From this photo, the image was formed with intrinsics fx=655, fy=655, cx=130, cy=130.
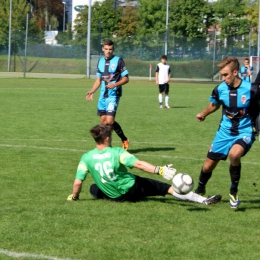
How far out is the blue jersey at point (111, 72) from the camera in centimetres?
1200

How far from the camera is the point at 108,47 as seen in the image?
11.5 metres

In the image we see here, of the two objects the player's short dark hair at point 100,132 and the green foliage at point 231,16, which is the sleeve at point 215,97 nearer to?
the player's short dark hair at point 100,132

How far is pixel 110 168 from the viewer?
709 centimetres

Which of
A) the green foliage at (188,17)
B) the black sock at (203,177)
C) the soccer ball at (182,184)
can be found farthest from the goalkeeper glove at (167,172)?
the green foliage at (188,17)

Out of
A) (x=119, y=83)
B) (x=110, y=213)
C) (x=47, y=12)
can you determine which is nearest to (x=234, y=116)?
(x=110, y=213)

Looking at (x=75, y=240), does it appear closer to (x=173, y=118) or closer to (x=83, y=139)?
(x=83, y=139)

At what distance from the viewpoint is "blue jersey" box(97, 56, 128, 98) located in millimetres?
12000

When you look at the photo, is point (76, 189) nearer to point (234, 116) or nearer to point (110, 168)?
point (110, 168)

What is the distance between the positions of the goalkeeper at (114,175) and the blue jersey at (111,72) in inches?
179

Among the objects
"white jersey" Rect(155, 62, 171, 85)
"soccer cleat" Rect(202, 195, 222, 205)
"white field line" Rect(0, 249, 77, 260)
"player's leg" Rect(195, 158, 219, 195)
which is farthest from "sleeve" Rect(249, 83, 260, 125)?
"white jersey" Rect(155, 62, 171, 85)

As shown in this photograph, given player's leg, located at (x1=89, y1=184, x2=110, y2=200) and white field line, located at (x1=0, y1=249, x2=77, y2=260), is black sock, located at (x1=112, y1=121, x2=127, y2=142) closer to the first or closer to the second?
player's leg, located at (x1=89, y1=184, x2=110, y2=200)

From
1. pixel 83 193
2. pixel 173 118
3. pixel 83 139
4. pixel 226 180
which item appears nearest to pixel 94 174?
pixel 83 193

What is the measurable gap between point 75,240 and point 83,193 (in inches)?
89.5

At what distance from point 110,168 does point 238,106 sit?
1.62 m
